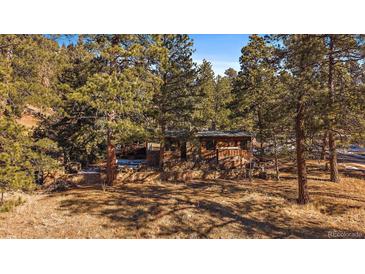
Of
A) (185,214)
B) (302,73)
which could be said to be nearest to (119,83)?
(185,214)

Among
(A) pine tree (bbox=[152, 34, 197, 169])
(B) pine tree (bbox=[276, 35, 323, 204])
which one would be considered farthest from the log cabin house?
(B) pine tree (bbox=[276, 35, 323, 204])

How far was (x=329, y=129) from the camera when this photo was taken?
8.70 meters

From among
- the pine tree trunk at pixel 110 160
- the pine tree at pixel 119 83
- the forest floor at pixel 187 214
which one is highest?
the pine tree at pixel 119 83

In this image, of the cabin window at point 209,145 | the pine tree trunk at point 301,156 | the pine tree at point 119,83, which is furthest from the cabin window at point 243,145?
the pine tree at point 119,83

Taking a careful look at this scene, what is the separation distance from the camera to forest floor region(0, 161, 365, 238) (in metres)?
7.02

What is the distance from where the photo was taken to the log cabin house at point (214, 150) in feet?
62.3

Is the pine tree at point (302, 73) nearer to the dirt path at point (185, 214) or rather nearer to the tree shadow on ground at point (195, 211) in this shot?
the dirt path at point (185, 214)

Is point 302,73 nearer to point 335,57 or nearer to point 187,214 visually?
point 335,57

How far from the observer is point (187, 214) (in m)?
8.26

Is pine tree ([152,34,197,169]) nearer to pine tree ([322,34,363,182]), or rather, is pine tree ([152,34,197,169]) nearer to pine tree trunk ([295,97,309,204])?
pine tree trunk ([295,97,309,204])

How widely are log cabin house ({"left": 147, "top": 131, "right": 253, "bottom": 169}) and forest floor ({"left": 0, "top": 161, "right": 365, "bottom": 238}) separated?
21.5ft
